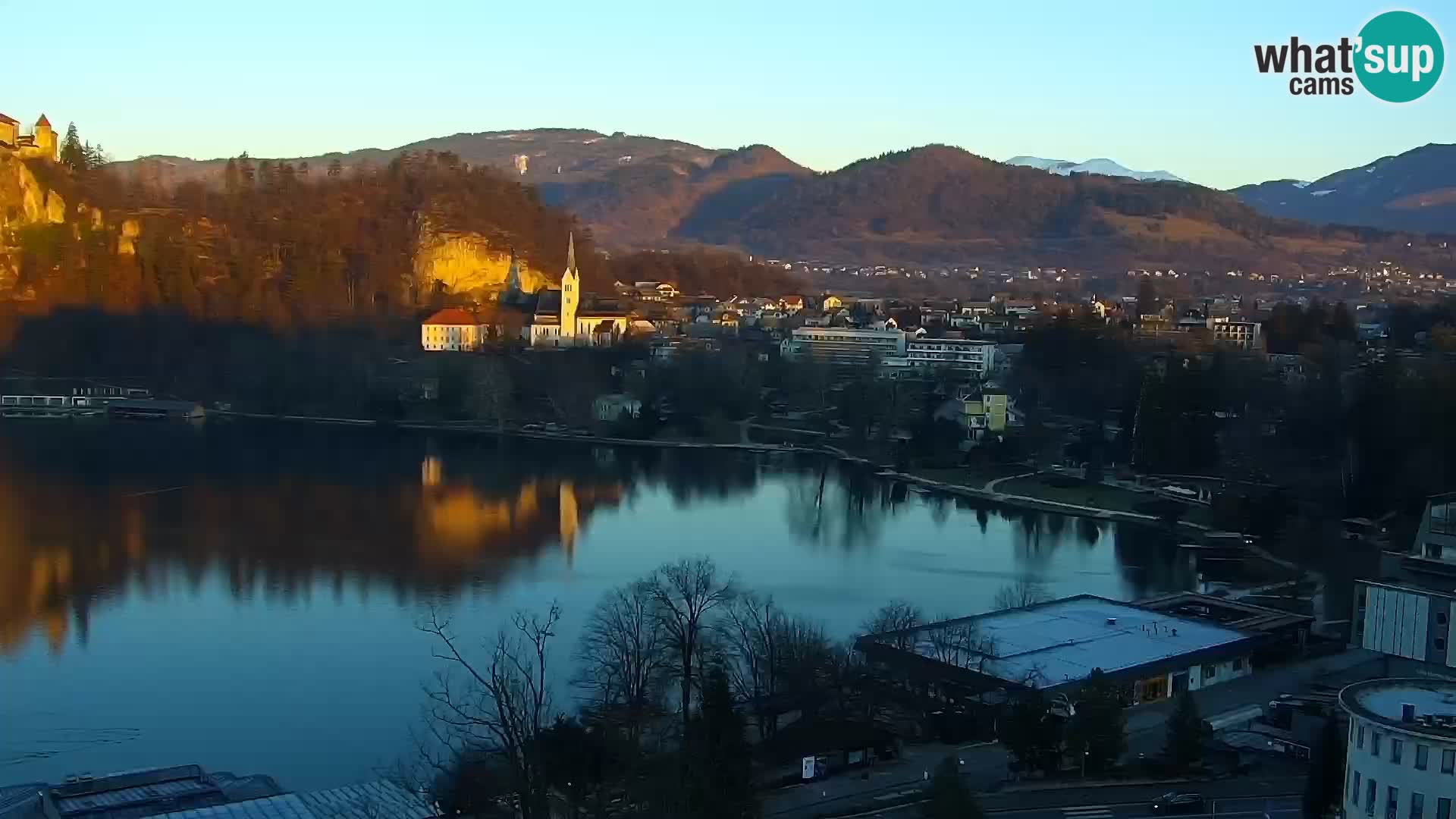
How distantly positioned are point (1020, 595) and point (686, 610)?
1639 millimetres

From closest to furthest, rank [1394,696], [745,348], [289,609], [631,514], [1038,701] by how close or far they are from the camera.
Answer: [1394,696] < [1038,701] < [289,609] < [631,514] < [745,348]

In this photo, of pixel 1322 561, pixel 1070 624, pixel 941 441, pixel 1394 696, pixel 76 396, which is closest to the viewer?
pixel 1394 696

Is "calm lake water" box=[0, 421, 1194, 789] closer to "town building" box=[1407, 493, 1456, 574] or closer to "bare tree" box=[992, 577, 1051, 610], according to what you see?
"bare tree" box=[992, 577, 1051, 610]

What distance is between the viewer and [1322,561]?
7.07 meters

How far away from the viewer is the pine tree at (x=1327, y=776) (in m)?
3.24

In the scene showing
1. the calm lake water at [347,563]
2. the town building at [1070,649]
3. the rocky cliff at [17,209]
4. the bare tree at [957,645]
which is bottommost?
the calm lake water at [347,563]

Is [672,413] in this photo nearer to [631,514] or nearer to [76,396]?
[631,514]

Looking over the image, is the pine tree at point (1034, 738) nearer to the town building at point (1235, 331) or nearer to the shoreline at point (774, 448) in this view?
the shoreline at point (774, 448)

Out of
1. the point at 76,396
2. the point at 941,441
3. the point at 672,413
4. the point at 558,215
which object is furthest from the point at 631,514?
the point at 558,215

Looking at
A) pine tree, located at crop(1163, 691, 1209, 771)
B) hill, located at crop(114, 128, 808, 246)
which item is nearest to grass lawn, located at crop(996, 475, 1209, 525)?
pine tree, located at crop(1163, 691, 1209, 771)

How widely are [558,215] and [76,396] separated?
7675 millimetres

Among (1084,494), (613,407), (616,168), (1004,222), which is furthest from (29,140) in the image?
(616,168)

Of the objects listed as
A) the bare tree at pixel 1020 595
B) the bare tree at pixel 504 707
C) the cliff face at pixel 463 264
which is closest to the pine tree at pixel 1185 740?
the bare tree at pixel 504 707

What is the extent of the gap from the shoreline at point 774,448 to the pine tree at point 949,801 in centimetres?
547
